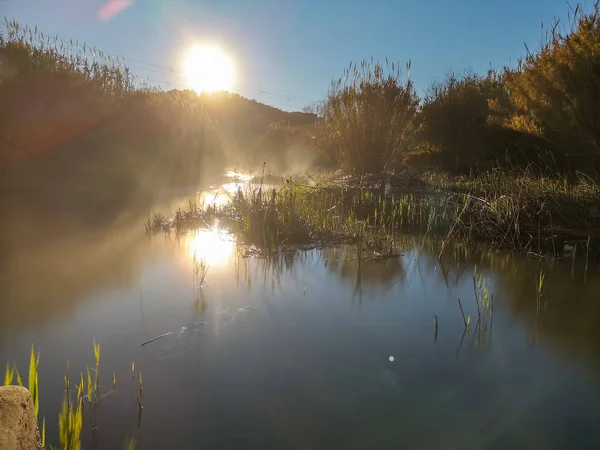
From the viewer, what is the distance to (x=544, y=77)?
4379 mm

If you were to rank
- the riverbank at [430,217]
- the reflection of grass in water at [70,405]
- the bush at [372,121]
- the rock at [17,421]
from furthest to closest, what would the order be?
1. the bush at [372,121]
2. the riverbank at [430,217]
3. the reflection of grass in water at [70,405]
4. the rock at [17,421]

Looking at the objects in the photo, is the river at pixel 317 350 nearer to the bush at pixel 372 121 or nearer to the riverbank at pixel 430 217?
the riverbank at pixel 430 217

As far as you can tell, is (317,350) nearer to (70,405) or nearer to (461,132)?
(70,405)

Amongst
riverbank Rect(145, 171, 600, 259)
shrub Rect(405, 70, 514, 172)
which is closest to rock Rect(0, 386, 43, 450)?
riverbank Rect(145, 171, 600, 259)

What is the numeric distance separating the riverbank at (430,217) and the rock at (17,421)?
8.95ft

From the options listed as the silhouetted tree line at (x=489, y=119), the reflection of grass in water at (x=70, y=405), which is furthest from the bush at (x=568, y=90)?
the reflection of grass in water at (x=70, y=405)

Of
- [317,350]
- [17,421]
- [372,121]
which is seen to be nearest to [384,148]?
[372,121]

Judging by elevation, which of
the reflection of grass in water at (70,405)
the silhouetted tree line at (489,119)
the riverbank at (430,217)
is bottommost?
the reflection of grass in water at (70,405)

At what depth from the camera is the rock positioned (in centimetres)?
79

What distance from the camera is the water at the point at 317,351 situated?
134cm

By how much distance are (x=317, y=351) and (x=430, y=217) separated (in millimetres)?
2911

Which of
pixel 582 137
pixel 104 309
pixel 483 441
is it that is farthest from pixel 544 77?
pixel 104 309

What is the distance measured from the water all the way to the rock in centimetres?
43

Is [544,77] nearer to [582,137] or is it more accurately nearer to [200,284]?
[582,137]
